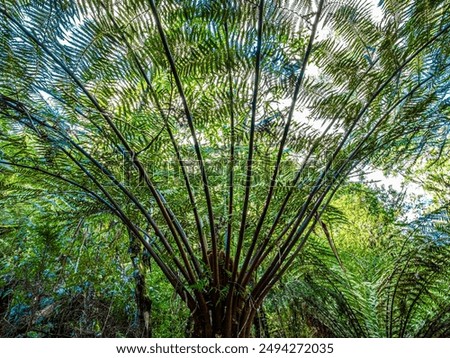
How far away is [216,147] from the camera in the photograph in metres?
1.25

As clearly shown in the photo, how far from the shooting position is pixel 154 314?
1.72 m

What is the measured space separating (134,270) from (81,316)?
1.03ft

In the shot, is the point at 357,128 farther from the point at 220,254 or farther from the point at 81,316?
the point at 81,316

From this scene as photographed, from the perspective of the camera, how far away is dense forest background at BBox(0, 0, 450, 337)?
96 cm

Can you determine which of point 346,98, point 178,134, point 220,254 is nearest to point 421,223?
point 346,98

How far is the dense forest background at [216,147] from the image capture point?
3.15ft

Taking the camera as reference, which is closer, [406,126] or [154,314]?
[406,126]

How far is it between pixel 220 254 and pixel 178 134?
0.46 meters
